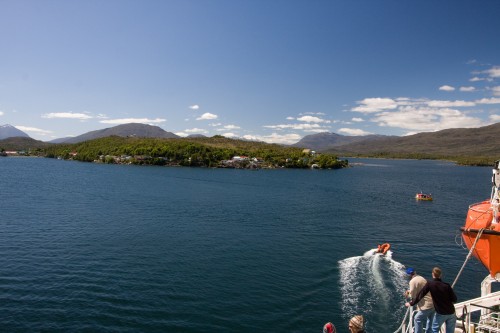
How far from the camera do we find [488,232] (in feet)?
53.3

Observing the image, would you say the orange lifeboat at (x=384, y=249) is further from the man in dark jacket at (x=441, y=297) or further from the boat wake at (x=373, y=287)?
the man in dark jacket at (x=441, y=297)

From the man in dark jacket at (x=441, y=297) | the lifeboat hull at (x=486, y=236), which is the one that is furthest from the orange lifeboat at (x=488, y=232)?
the man in dark jacket at (x=441, y=297)

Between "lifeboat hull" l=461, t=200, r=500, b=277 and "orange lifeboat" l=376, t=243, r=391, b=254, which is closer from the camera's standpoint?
"lifeboat hull" l=461, t=200, r=500, b=277

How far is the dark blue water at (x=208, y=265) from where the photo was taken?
23094 mm

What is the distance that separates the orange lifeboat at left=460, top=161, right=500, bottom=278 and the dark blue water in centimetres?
871

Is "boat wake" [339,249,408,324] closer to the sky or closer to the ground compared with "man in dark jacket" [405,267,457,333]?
closer to the ground

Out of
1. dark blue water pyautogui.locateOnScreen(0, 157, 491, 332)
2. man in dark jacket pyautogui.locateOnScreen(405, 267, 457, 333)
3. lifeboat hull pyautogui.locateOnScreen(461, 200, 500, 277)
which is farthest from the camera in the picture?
dark blue water pyautogui.locateOnScreen(0, 157, 491, 332)

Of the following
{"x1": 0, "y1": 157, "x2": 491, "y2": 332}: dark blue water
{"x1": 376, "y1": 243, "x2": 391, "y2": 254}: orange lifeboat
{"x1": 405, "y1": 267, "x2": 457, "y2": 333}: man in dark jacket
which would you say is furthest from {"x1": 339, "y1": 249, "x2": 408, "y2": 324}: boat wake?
{"x1": 405, "y1": 267, "x2": 457, "y2": 333}: man in dark jacket

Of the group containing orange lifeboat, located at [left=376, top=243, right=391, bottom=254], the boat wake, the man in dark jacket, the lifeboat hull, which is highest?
the lifeboat hull

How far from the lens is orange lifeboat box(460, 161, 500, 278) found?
16.2 metres

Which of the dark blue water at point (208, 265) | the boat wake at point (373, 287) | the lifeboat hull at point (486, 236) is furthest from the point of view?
the boat wake at point (373, 287)

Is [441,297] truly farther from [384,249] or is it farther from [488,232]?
[384,249]

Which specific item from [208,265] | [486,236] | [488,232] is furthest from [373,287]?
[208,265]

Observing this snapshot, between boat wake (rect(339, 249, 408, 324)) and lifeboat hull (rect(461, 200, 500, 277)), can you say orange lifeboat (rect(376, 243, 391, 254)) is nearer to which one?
boat wake (rect(339, 249, 408, 324))
